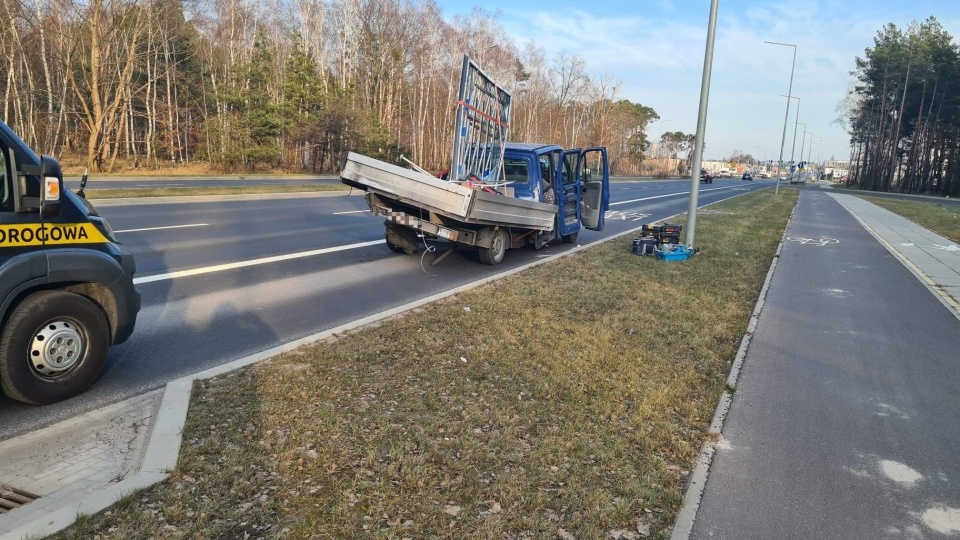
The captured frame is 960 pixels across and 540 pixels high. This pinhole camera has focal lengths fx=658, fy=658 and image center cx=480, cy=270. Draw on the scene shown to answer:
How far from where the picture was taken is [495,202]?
33.2 feet

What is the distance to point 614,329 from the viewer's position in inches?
279

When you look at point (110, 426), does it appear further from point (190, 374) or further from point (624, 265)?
point (624, 265)

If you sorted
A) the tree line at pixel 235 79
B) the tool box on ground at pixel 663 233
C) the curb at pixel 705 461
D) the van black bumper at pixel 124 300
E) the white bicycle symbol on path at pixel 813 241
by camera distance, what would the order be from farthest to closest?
the tree line at pixel 235 79
the white bicycle symbol on path at pixel 813 241
the tool box on ground at pixel 663 233
the van black bumper at pixel 124 300
the curb at pixel 705 461

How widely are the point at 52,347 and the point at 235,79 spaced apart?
137 feet

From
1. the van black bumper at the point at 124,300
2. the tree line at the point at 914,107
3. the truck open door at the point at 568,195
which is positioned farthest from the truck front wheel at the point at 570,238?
the tree line at the point at 914,107

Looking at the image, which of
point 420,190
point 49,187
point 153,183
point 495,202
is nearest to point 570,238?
point 495,202

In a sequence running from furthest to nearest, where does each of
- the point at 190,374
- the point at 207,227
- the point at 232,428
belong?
the point at 207,227, the point at 190,374, the point at 232,428

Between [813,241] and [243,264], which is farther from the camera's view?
[813,241]

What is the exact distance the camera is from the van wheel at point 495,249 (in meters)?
10.9

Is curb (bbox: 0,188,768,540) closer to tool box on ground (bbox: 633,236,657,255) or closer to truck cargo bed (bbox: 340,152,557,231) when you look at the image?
truck cargo bed (bbox: 340,152,557,231)

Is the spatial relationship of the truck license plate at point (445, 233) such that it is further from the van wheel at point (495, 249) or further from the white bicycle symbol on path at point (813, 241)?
the white bicycle symbol on path at point (813, 241)

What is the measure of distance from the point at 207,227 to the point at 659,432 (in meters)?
11.7

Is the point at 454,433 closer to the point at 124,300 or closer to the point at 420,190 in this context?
the point at 124,300

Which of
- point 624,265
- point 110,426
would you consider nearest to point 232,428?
point 110,426
